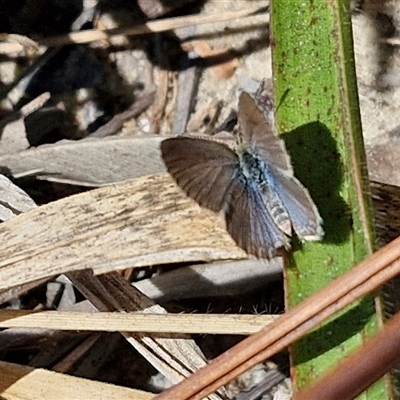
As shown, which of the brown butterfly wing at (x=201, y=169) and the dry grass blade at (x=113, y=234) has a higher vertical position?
the brown butterfly wing at (x=201, y=169)

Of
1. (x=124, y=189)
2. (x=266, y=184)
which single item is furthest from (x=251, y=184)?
(x=124, y=189)

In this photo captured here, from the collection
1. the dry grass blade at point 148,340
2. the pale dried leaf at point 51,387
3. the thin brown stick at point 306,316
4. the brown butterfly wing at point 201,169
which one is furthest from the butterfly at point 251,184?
the pale dried leaf at point 51,387

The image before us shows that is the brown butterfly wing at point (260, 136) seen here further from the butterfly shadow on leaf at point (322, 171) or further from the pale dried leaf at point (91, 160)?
the pale dried leaf at point (91, 160)

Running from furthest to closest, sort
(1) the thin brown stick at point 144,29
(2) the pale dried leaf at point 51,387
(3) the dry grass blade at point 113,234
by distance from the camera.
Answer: (1) the thin brown stick at point 144,29 → (2) the pale dried leaf at point 51,387 → (3) the dry grass blade at point 113,234

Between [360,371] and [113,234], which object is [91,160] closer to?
[113,234]

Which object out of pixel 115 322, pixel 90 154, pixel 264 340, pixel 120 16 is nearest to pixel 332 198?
pixel 264 340

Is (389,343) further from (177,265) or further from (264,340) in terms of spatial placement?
(177,265)

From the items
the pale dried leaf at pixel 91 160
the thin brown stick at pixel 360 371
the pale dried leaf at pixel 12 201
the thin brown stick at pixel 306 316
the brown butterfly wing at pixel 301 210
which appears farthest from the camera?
the pale dried leaf at pixel 91 160
